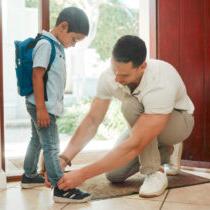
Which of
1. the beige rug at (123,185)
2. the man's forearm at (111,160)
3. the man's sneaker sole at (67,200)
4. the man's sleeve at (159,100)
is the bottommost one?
the beige rug at (123,185)

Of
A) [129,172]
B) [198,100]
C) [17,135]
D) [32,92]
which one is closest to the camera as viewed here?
[32,92]

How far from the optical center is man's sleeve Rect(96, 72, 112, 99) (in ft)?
5.23

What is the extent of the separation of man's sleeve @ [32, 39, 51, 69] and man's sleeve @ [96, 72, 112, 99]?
0.23 metres

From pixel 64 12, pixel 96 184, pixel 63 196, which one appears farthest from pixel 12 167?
pixel 64 12

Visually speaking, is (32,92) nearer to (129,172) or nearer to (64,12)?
(64,12)

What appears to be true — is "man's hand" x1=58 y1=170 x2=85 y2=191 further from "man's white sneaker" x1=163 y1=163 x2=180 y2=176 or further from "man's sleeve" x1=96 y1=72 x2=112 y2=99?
"man's white sneaker" x1=163 y1=163 x2=180 y2=176

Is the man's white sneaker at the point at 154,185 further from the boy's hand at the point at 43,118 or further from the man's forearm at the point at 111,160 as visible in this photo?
the boy's hand at the point at 43,118

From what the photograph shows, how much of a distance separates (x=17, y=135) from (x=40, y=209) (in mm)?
1819

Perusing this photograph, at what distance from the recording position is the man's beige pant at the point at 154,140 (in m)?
1.58

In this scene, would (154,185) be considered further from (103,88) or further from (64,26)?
(64,26)

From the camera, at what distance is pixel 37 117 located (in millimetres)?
1546

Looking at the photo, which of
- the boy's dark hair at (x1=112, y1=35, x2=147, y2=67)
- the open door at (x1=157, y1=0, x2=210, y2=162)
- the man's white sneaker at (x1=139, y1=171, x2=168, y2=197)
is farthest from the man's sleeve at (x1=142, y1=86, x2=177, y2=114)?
the open door at (x1=157, y1=0, x2=210, y2=162)

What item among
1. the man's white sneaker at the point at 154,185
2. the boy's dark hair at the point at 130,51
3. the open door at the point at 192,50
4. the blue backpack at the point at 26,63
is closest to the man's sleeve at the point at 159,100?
the boy's dark hair at the point at 130,51

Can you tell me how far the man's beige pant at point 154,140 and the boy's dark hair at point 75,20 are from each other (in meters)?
0.35
